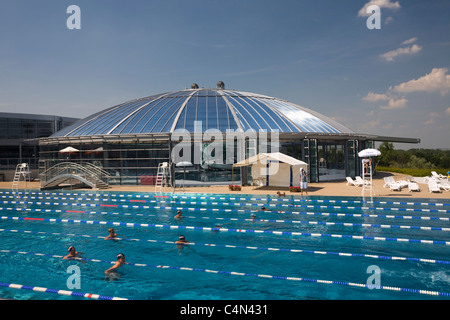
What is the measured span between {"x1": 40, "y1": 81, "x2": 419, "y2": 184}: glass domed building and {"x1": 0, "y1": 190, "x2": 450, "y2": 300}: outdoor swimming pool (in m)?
10.5

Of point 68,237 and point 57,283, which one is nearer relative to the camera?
point 57,283

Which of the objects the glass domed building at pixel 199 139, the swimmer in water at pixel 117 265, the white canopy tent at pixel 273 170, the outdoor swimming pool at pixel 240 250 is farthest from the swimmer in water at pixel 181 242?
the glass domed building at pixel 199 139

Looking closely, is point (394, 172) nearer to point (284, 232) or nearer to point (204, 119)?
point (204, 119)

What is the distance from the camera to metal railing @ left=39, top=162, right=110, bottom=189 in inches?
1094

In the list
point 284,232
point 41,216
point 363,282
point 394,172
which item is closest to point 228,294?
point 363,282

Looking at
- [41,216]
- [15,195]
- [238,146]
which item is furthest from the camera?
[238,146]

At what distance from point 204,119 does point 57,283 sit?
79.0 feet

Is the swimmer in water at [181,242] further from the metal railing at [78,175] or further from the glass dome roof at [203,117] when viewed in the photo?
the glass dome roof at [203,117]

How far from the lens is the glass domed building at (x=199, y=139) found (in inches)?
1141

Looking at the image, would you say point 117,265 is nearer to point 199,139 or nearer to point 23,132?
point 199,139

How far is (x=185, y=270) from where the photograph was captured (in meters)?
8.98

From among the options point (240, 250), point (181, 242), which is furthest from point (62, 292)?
point (240, 250)

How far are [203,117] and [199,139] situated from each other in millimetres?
3500

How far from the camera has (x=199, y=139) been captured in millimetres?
28797
